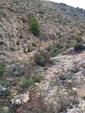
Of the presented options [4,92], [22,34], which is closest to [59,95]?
[4,92]

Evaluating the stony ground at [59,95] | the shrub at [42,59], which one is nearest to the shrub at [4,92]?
the stony ground at [59,95]

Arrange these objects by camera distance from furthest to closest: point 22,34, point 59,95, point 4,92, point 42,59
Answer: point 22,34, point 42,59, point 4,92, point 59,95

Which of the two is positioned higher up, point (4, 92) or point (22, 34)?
point (4, 92)

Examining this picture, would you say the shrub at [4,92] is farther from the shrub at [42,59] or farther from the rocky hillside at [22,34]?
the rocky hillside at [22,34]

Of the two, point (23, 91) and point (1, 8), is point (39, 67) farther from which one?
point (1, 8)

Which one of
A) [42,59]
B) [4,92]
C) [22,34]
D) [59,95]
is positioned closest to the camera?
[59,95]

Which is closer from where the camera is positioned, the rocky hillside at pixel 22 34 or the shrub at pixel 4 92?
Answer: the shrub at pixel 4 92

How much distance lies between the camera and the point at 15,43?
1677 centimetres

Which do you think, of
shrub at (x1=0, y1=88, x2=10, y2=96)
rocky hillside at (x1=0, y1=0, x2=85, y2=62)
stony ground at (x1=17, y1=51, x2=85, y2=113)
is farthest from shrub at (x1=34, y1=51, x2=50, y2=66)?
rocky hillside at (x1=0, y1=0, x2=85, y2=62)

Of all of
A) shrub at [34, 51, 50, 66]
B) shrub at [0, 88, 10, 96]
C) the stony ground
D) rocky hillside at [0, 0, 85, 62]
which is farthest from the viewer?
rocky hillside at [0, 0, 85, 62]

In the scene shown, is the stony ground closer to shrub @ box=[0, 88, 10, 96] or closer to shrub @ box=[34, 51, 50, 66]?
shrub @ box=[0, 88, 10, 96]

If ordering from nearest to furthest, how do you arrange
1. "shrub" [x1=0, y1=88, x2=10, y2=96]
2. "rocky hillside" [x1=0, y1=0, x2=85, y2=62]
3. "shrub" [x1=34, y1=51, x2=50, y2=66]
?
"shrub" [x1=0, y1=88, x2=10, y2=96]
"shrub" [x1=34, y1=51, x2=50, y2=66]
"rocky hillside" [x1=0, y1=0, x2=85, y2=62]

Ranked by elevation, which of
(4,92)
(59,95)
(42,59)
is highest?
(42,59)

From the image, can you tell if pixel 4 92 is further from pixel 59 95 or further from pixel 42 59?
pixel 42 59
